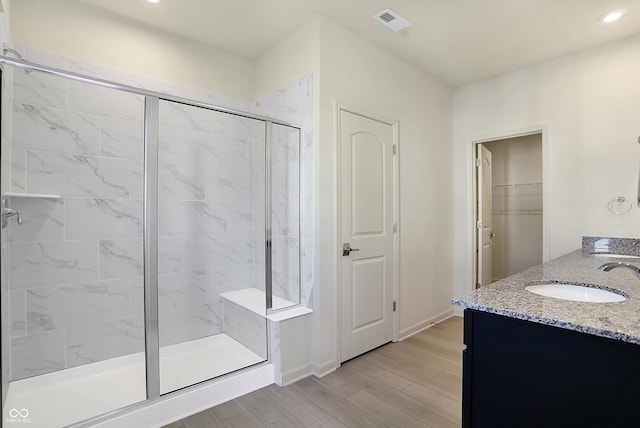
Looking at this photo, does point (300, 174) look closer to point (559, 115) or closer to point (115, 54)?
point (115, 54)

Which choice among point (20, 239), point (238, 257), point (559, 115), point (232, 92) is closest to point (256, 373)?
point (238, 257)

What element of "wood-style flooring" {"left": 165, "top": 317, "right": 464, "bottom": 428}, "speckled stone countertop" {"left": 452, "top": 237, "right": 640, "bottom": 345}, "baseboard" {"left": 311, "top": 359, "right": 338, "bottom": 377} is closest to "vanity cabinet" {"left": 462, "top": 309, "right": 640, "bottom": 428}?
"speckled stone countertop" {"left": 452, "top": 237, "right": 640, "bottom": 345}

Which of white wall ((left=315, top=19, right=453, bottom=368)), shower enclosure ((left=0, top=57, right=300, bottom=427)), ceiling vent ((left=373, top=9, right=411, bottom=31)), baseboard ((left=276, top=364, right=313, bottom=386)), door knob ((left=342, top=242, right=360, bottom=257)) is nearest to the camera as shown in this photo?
shower enclosure ((left=0, top=57, right=300, bottom=427))

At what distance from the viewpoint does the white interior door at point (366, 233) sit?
264cm

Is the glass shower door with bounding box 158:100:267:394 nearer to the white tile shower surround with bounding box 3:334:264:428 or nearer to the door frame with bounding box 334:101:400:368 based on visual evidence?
the white tile shower surround with bounding box 3:334:264:428

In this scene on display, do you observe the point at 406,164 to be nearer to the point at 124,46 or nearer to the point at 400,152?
the point at 400,152

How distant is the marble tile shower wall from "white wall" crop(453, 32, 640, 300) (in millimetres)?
2989


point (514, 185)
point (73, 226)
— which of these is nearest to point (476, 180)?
point (514, 185)

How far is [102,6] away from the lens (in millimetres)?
2367

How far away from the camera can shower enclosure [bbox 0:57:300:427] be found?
201 centimetres

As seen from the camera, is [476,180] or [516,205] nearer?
[476,180]

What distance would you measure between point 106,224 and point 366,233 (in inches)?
83.3

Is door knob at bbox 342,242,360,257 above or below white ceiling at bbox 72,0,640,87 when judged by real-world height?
below

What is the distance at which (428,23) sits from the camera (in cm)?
255
